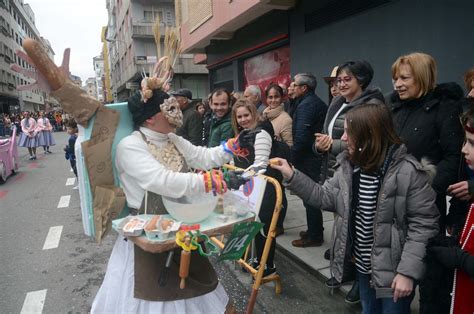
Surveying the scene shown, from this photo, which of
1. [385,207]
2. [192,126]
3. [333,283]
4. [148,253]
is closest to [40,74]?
[148,253]

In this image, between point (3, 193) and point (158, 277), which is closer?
point (158, 277)

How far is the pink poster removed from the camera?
948cm

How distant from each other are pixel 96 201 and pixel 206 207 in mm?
624

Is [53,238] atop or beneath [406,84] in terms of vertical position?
beneath

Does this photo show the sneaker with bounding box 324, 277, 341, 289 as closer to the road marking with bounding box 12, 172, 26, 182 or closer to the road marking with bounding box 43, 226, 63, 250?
the road marking with bounding box 43, 226, 63, 250

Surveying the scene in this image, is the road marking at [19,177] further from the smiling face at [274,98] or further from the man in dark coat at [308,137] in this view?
the man in dark coat at [308,137]

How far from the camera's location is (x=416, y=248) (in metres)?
1.75

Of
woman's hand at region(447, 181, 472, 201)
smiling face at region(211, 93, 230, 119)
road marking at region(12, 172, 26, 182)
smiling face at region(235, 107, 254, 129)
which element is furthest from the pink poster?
road marking at region(12, 172, 26, 182)

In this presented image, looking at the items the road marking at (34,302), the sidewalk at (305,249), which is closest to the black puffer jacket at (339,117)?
the sidewalk at (305,249)

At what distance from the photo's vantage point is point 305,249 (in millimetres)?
3910

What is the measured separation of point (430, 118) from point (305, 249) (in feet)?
7.08

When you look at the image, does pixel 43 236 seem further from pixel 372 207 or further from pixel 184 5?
pixel 184 5

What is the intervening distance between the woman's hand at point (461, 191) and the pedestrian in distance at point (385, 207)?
14.8 inches

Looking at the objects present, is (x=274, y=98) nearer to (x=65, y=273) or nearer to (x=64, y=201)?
(x=65, y=273)
